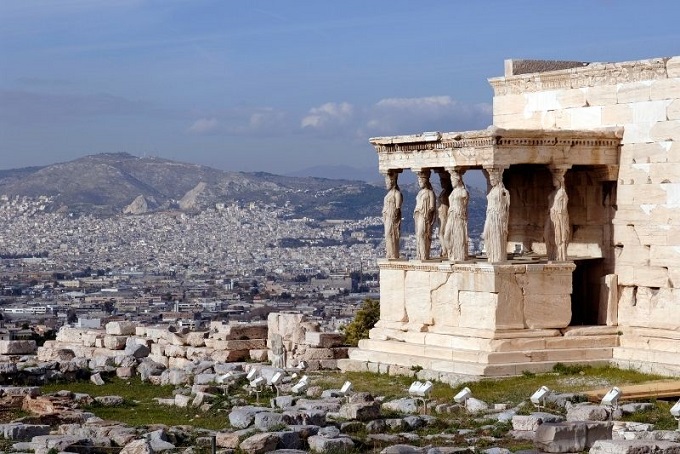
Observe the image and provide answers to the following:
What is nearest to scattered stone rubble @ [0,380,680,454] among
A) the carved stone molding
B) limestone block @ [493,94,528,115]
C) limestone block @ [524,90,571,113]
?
the carved stone molding

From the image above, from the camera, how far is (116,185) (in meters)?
183

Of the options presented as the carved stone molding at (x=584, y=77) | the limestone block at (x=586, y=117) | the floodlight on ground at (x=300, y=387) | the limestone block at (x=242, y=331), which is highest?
the carved stone molding at (x=584, y=77)

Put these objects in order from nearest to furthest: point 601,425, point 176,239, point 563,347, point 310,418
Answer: point 601,425 < point 310,418 < point 563,347 < point 176,239

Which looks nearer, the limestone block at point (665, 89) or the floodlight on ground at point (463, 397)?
the floodlight on ground at point (463, 397)

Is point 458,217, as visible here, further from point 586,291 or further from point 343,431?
point 343,431

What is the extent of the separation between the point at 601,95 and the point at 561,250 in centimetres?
247

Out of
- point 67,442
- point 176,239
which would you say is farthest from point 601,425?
point 176,239

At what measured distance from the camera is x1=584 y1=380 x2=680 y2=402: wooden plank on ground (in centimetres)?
2262

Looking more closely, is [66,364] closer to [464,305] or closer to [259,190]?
[464,305]

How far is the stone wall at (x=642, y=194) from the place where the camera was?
2519 cm

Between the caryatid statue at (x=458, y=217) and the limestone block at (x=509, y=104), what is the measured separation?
95.3 inches

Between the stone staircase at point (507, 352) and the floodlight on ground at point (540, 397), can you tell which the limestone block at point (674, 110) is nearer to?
the stone staircase at point (507, 352)

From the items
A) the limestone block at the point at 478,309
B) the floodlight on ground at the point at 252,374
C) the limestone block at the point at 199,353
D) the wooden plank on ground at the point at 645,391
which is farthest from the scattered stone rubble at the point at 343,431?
the limestone block at the point at 199,353

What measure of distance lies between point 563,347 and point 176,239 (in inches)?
5516
